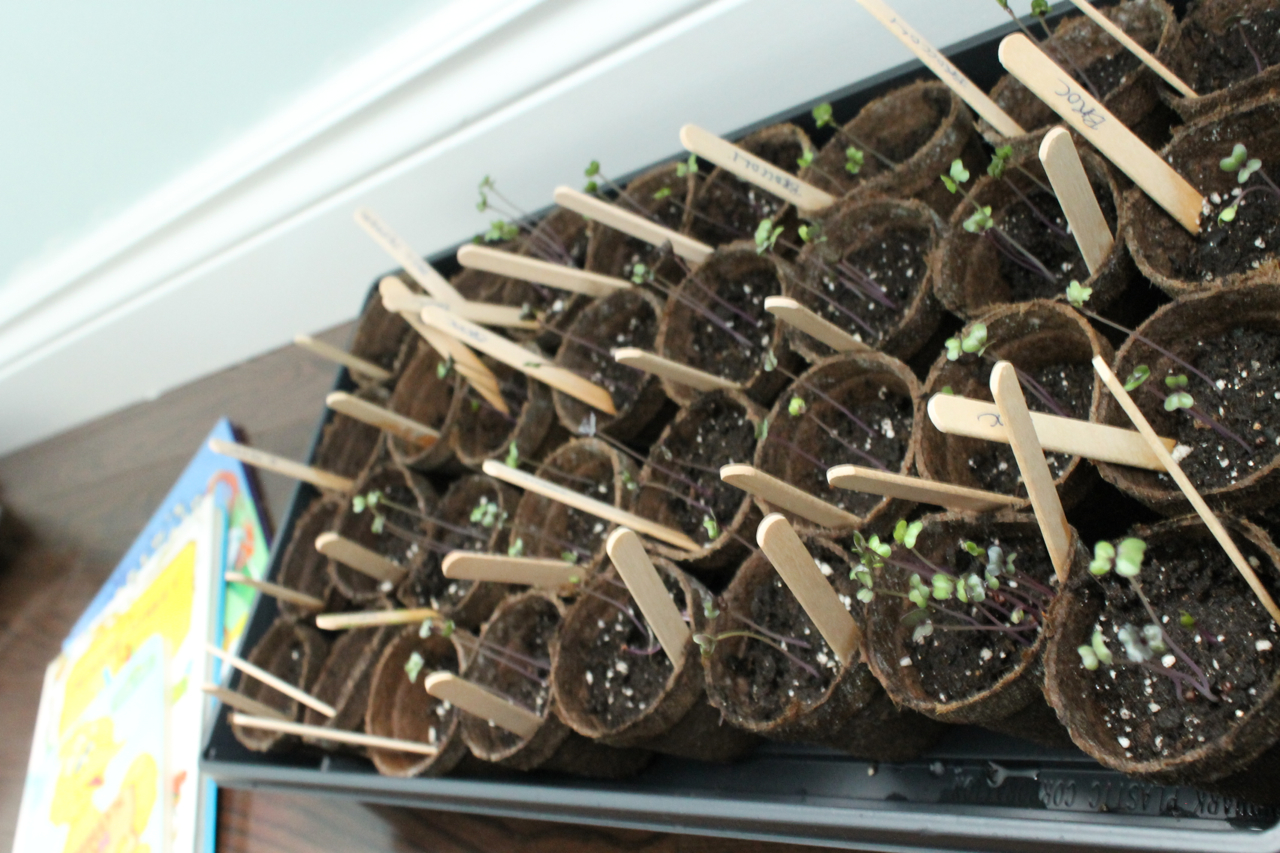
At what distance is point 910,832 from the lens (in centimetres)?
83

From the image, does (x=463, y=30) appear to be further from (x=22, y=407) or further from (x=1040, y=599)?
(x=22, y=407)

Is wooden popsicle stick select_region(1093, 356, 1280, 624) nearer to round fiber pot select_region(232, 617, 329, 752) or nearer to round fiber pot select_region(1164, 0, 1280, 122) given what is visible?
round fiber pot select_region(1164, 0, 1280, 122)

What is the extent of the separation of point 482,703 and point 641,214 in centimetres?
82

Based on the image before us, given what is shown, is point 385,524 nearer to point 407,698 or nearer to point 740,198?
point 407,698

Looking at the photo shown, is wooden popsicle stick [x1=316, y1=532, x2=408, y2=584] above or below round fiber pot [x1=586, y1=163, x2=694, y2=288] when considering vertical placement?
below

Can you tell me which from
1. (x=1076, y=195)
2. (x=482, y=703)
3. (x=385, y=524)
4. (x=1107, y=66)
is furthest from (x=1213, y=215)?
(x=385, y=524)

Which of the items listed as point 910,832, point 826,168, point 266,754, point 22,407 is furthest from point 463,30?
point 22,407

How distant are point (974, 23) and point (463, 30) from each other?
0.85 metres

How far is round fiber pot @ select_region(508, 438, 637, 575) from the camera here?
4.35 feet

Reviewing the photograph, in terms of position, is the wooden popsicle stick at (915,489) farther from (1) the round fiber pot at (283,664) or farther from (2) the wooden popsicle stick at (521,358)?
(1) the round fiber pot at (283,664)

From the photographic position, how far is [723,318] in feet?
4.39

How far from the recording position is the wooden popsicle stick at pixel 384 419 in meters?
1.53

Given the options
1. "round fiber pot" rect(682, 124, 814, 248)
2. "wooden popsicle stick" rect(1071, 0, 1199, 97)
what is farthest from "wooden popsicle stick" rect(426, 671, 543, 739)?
"wooden popsicle stick" rect(1071, 0, 1199, 97)

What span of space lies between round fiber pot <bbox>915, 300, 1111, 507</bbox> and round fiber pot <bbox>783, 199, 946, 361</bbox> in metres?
0.14
